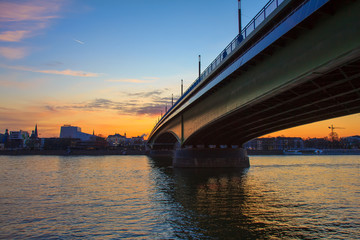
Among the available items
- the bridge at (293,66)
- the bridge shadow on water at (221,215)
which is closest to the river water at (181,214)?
the bridge shadow on water at (221,215)

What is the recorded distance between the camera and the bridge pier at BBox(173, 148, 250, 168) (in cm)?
4812

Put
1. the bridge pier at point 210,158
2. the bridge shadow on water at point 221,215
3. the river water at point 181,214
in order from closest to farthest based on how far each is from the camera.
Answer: the bridge shadow on water at point 221,215 < the river water at point 181,214 < the bridge pier at point 210,158

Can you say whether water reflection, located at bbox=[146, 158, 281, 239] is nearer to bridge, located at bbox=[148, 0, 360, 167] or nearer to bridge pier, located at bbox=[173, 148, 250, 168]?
bridge, located at bbox=[148, 0, 360, 167]

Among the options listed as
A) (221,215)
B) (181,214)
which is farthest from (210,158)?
(221,215)

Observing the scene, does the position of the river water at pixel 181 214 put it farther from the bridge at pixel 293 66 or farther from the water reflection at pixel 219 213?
the bridge at pixel 293 66

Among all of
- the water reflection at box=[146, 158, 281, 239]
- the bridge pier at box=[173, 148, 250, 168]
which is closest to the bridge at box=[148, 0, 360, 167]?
the water reflection at box=[146, 158, 281, 239]

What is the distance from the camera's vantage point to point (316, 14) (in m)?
13.3

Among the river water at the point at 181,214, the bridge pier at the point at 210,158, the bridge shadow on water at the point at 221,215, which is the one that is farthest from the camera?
the bridge pier at the point at 210,158

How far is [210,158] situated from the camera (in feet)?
158

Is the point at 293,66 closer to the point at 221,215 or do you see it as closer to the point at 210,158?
the point at 221,215

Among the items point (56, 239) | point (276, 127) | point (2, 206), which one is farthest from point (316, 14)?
point (276, 127)

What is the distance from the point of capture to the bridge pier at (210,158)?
158ft

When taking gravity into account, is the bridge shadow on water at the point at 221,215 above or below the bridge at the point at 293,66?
below

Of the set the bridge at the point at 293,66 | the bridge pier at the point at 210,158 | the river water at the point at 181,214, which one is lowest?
the river water at the point at 181,214
